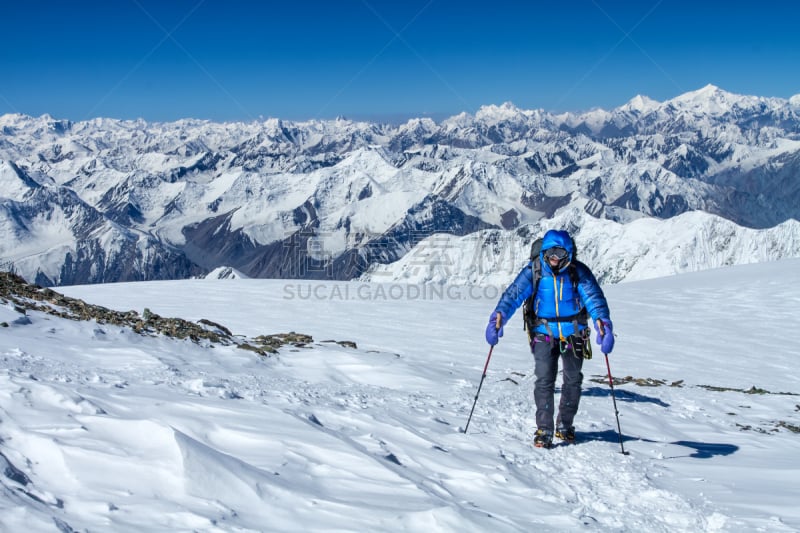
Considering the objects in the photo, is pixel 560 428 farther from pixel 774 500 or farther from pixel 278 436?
pixel 278 436

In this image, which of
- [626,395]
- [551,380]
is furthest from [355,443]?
[626,395]

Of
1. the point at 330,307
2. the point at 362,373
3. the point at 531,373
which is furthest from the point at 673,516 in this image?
the point at 330,307

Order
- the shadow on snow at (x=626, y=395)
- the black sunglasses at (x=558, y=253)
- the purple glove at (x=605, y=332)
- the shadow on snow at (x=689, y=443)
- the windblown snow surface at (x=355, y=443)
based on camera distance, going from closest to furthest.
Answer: the windblown snow surface at (x=355, y=443), the black sunglasses at (x=558, y=253), the purple glove at (x=605, y=332), the shadow on snow at (x=689, y=443), the shadow on snow at (x=626, y=395)

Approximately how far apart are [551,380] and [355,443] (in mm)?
2879

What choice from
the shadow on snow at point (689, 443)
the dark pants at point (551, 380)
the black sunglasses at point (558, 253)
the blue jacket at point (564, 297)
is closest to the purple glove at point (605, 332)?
the blue jacket at point (564, 297)

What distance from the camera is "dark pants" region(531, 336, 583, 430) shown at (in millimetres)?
8164

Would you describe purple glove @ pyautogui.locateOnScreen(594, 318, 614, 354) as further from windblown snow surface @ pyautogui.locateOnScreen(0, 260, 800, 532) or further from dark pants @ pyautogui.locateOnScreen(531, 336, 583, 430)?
windblown snow surface @ pyautogui.locateOnScreen(0, 260, 800, 532)

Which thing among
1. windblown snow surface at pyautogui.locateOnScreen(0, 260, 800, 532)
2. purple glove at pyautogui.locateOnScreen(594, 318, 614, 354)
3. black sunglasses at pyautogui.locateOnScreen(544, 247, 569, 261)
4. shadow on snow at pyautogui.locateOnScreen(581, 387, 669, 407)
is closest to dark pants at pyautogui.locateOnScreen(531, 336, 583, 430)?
purple glove at pyautogui.locateOnScreen(594, 318, 614, 354)

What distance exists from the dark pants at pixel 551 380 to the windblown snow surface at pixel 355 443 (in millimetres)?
477

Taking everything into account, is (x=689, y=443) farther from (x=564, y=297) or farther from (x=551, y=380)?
(x=564, y=297)

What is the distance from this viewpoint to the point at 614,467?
24.2ft

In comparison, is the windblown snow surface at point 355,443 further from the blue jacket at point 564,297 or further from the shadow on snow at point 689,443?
the blue jacket at point 564,297

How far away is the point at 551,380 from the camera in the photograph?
827 cm

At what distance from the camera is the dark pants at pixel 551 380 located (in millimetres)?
8164
